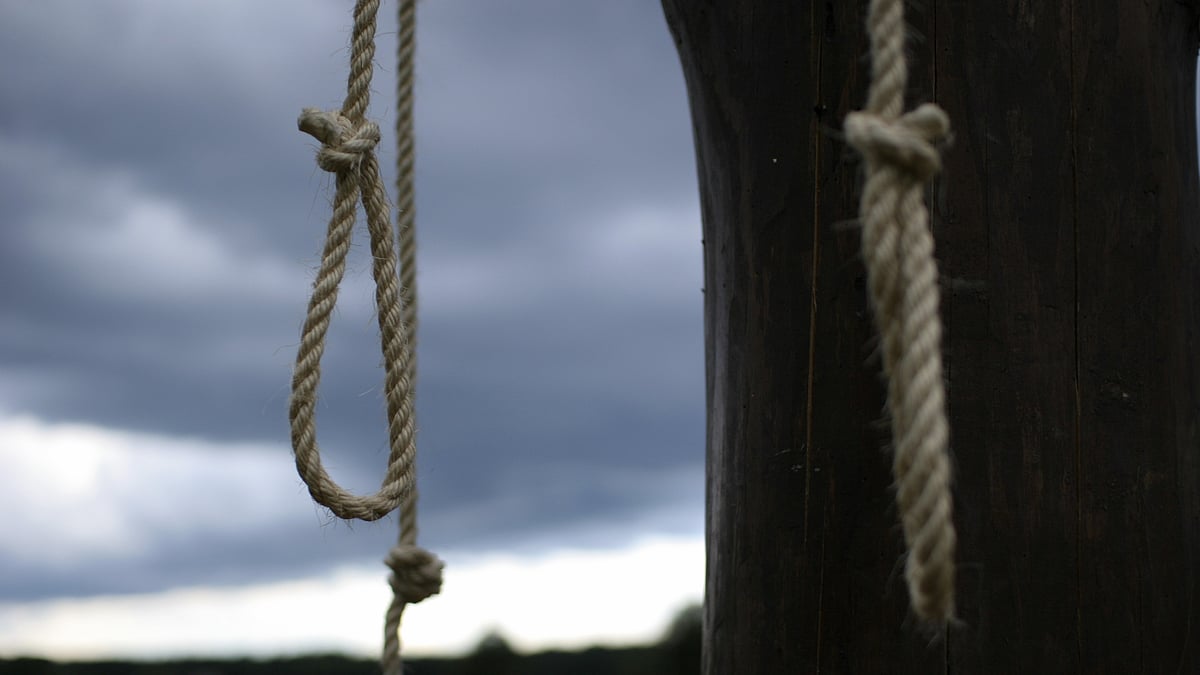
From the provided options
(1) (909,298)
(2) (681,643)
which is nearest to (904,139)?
(1) (909,298)

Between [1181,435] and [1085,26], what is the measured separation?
50 centimetres

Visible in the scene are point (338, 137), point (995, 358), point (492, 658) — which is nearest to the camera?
point (995, 358)

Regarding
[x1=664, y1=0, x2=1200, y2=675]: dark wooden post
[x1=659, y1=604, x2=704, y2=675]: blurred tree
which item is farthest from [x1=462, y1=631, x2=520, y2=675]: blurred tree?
[x1=664, y1=0, x2=1200, y2=675]: dark wooden post

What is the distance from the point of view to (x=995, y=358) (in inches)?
52.7

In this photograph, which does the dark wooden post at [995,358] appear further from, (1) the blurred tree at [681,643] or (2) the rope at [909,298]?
(1) the blurred tree at [681,643]

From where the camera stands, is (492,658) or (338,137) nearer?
(338,137)

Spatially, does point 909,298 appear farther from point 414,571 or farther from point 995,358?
point 414,571

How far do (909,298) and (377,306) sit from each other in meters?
0.70

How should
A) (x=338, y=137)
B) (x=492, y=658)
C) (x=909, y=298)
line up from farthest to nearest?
(x=492, y=658) → (x=338, y=137) → (x=909, y=298)

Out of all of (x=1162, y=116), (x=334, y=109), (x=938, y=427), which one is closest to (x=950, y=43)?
(x=1162, y=116)

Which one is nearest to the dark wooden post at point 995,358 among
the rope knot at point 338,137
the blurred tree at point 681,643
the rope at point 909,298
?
the rope at point 909,298

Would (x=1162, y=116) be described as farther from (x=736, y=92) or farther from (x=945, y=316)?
(x=736, y=92)

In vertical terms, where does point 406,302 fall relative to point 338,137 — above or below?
below

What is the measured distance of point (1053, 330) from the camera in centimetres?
135
